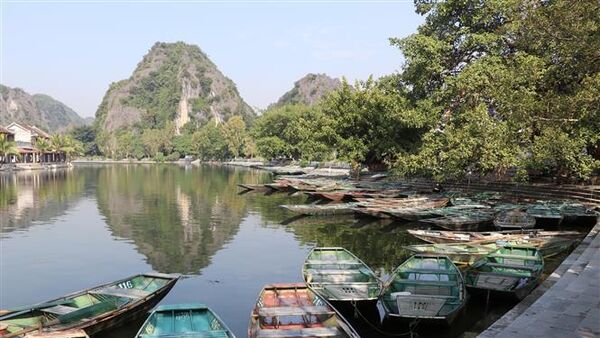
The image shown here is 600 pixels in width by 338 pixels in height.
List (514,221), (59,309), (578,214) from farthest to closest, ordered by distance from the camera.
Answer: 1. (514,221)
2. (578,214)
3. (59,309)

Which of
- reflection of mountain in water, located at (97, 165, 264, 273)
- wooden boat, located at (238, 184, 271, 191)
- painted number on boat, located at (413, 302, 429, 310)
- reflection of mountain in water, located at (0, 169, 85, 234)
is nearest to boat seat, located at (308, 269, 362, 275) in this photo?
painted number on boat, located at (413, 302, 429, 310)

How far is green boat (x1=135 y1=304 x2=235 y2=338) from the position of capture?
37.7 ft

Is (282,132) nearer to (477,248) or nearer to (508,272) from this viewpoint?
(477,248)

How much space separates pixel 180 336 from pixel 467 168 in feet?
99.3

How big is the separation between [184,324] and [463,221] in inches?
779

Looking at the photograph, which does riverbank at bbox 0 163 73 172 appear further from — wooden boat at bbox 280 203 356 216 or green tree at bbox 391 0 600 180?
green tree at bbox 391 0 600 180

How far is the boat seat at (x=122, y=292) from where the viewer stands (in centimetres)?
1501

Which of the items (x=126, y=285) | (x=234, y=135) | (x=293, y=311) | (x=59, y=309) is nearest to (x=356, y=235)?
(x=126, y=285)

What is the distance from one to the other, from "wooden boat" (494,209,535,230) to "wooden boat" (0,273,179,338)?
61.5 feet

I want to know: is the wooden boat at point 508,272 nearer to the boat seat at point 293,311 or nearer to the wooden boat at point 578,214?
the boat seat at point 293,311

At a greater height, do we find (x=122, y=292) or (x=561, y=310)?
(x=561, y=310)

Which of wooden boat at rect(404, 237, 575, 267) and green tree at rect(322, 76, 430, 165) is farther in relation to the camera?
green tree at rect(322, 76, 430, 165)

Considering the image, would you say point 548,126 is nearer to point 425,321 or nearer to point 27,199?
point 425,321

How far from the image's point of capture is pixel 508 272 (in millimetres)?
17094
